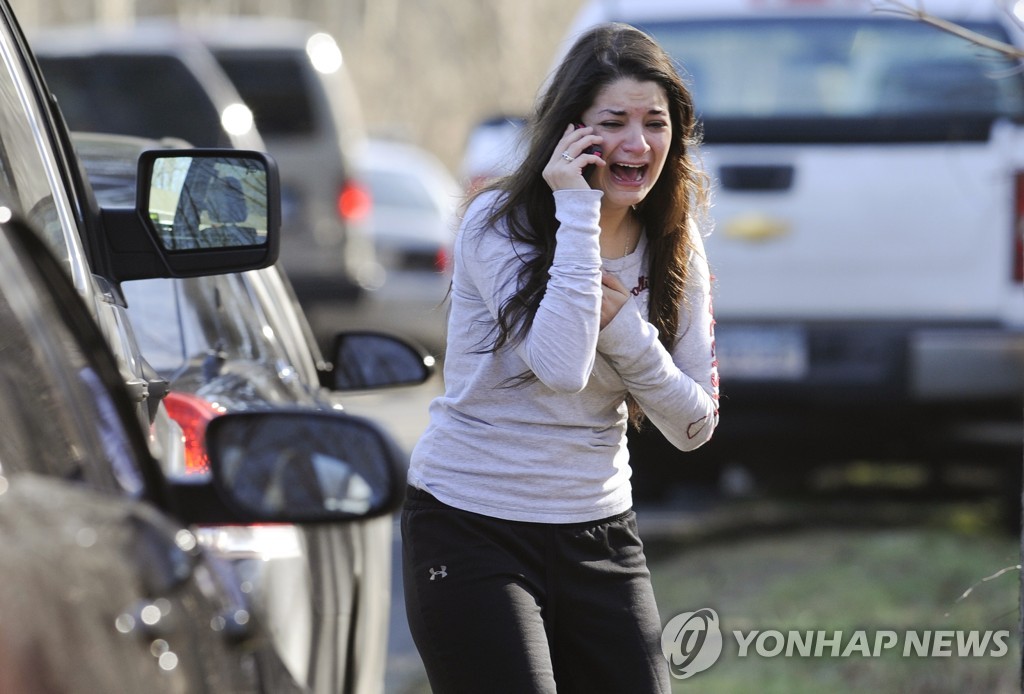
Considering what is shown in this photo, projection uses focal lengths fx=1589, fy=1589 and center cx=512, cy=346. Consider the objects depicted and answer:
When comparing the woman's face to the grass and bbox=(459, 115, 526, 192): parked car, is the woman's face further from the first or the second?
bbox=(459, 115, 526, 192): parked car

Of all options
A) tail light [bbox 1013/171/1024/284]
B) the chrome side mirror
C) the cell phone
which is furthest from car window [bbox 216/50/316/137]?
the cell phone

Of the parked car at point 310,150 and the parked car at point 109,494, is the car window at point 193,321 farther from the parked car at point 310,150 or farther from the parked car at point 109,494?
the parked car at point 310,150

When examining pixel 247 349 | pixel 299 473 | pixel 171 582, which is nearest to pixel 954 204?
pixel 247 349

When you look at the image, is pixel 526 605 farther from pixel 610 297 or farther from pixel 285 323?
pixel 285 323

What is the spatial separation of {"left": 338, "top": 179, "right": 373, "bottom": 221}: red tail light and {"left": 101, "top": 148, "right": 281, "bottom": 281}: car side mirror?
323 inches

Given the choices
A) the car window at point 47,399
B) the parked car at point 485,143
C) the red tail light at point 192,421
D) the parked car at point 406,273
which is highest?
the car window at point 47,399

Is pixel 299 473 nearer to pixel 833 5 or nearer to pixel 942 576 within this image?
pixel 942 576

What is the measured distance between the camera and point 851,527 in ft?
22.9

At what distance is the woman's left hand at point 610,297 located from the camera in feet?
9.00

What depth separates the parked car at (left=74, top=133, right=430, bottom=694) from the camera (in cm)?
283

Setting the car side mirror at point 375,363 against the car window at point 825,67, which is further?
the car window at point 825,67

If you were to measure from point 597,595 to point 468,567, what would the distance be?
0.24 m

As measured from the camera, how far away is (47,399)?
1.87 metres

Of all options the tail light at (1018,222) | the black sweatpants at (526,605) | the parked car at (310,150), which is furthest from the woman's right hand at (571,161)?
the parked car at (310,150)
